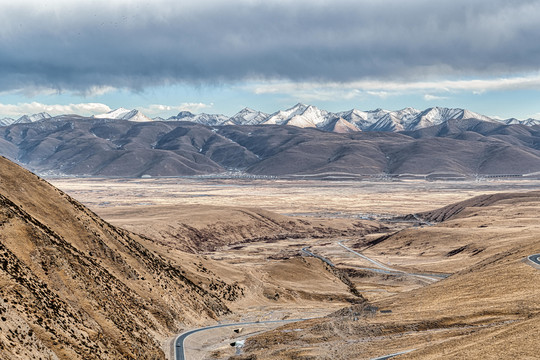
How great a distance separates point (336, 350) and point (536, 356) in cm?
2265

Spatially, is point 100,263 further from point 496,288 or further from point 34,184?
point 496,288

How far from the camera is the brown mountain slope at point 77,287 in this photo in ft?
166

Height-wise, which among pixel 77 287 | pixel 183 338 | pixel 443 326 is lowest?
pixel 183 338

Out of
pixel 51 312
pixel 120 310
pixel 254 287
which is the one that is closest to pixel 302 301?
Result: pixel 254 287

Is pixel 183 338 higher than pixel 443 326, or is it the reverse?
pixel 443 326

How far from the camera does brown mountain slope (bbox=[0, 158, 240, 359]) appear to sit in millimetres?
50688

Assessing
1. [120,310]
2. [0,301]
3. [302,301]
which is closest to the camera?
[0,301]

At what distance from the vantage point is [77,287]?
6525cm

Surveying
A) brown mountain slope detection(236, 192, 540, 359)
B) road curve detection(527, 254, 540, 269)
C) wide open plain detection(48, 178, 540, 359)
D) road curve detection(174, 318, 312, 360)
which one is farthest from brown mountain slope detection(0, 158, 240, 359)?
road curve detection(527, 254, 540, 269)

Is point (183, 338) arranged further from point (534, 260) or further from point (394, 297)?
point (534, 260)

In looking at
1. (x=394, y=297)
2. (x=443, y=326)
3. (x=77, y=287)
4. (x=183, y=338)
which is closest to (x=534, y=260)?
(x=394, y=297)

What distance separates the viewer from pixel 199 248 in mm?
190000

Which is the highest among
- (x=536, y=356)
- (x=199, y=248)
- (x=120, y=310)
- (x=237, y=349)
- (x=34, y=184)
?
(x=34, y=184)

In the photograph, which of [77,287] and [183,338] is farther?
[183,338]
